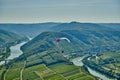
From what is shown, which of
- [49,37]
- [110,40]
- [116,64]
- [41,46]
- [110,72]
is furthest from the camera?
[110,40]

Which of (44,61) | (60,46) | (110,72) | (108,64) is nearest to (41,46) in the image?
(60,46)

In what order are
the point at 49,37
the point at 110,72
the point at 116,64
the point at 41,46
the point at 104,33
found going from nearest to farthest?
the point at 110,72 → the point at 116,64 → the point at 41,46 → the point at 49,37 → the point at 104,33

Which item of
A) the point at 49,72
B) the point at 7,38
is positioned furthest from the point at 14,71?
the point at 7,38

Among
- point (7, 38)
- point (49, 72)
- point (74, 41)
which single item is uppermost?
point (49, 72)

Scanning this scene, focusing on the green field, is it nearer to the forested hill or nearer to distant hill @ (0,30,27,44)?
the forested hill

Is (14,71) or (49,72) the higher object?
(49,72)

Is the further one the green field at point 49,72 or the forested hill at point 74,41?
the forested hill at point 74,41

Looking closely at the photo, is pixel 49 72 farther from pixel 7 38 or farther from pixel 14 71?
pixel 7 38

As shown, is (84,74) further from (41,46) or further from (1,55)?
(41,46)

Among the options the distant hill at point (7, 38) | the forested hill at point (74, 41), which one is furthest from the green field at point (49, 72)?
the distant hill at point (7, 38)

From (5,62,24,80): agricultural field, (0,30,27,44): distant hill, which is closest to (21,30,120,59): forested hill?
(5,62,24,80): agricultural field

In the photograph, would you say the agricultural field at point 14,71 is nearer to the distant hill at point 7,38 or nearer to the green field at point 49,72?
the green field at point 49,72
